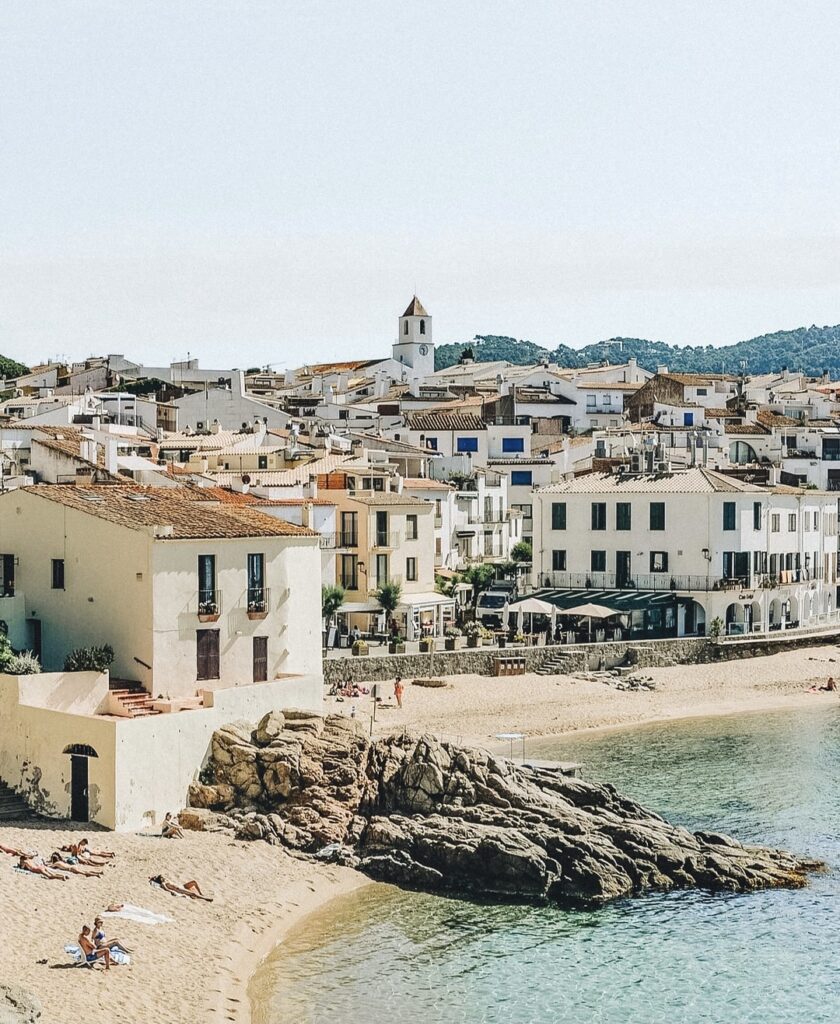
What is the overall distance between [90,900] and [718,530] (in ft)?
150

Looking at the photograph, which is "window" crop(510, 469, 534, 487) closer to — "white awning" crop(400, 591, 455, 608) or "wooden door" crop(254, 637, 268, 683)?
"white awning" crop(400, 591, 455, 608)

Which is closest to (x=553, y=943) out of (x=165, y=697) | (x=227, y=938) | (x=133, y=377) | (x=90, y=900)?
(x=227, y=938)

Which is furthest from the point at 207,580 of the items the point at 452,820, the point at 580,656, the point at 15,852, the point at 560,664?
the point at 580,656

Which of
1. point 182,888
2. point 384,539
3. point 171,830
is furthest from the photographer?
point 384,539

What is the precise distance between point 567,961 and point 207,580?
15.0 m

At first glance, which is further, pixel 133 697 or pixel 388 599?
pixel 388 599

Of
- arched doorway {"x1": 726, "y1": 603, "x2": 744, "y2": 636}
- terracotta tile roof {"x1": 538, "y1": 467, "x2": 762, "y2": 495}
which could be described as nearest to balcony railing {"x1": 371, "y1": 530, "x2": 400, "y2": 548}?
terracotta tile roof {"x1": 538, "y1": 467, "x2": 762, "y2": 495}

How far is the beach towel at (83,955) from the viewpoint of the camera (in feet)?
90.2

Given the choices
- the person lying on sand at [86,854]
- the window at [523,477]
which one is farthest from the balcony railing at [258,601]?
the window at [523,477]

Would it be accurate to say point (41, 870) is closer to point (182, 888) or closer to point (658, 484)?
point (182, 888)

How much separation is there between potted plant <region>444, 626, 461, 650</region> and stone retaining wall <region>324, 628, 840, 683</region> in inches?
20.0

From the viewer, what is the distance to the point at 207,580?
40844 mm

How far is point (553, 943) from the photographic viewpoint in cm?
3138

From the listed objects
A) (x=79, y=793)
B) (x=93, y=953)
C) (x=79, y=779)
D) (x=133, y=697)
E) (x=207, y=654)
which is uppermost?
(x=207, y=654)
